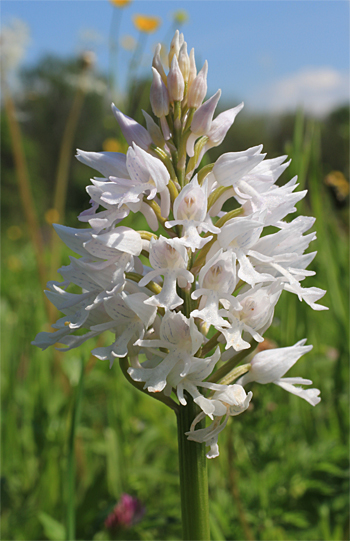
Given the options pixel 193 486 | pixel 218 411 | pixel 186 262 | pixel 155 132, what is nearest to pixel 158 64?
pixel 155 132

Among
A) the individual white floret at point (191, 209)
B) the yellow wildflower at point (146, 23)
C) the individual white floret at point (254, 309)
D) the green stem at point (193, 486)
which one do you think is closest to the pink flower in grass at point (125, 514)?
the green stem at point (193, 486)

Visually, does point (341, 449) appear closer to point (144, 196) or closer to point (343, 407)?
point (343, 407)

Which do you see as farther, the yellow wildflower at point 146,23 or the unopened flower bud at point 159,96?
the yellow wildflower at point 146,23

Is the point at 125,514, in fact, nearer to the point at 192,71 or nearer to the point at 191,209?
the point at 191,209

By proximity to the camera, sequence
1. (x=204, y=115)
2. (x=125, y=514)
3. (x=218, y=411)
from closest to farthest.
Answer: (x=218, y=411) < (x=204, y=115) < (x=125, y=514)

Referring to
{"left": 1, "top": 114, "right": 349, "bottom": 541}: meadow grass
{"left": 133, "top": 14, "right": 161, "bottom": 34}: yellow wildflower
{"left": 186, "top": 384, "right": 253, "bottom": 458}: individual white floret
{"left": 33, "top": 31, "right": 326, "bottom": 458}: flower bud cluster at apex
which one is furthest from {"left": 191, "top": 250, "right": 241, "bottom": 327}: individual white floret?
{"left": 133, "top": 14, "right": 161, "bottom": 34}: yellow wildflower

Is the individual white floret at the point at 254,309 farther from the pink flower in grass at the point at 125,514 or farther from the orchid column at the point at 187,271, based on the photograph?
the pink flower in grass at the point at 125,514

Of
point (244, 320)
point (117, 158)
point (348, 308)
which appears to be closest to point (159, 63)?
point (117, 158)

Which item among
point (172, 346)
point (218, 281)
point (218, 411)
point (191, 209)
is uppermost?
point (191, 209)
